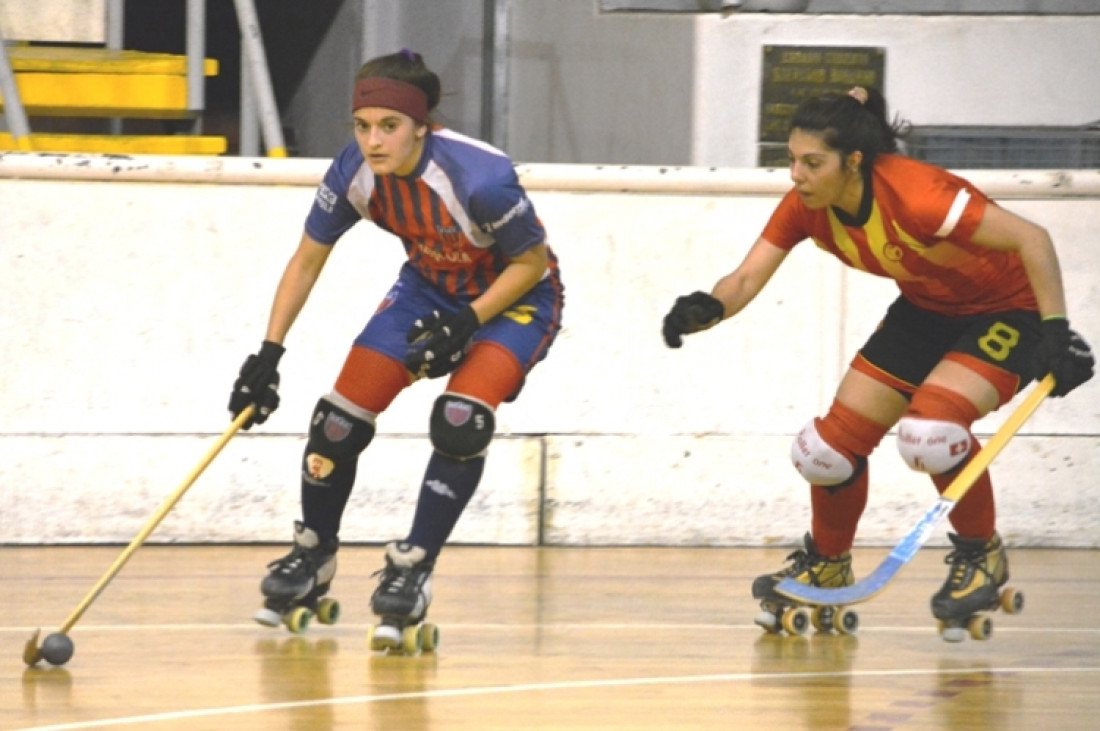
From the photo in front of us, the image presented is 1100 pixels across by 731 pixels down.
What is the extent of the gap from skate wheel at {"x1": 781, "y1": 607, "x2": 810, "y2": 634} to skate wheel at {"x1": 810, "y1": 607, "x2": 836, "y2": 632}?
26mm

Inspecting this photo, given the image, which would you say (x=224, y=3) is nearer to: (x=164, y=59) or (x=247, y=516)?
(x=164, y=59)

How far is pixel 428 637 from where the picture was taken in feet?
14.7

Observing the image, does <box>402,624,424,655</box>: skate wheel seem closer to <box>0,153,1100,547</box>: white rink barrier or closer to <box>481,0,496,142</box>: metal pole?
<box>0,153,1100,547</box>: white rink barrier

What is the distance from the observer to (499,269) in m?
4.71

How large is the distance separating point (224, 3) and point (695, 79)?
11.9ft

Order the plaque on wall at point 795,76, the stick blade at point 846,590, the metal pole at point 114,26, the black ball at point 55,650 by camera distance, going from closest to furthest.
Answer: the black ball at point 55,650 < the stick blade at point 846,590 < the plaque on wall at point 795,76 < the metal pole at point 114,26

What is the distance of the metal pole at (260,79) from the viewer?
7167mm

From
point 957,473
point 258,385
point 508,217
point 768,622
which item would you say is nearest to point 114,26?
point 258,385

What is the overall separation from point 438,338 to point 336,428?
40 centimetres

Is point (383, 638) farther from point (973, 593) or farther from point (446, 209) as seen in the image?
point (973, 593)

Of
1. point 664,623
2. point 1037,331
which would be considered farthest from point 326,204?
point 1037,331

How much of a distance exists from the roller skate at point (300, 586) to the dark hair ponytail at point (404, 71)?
1.12m

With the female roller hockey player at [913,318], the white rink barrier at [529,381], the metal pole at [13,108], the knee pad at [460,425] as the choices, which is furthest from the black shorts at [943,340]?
the metal pole at [13,108]

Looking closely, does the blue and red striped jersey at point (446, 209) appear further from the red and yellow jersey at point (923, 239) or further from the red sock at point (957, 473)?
the red sock at point (957, 473)
